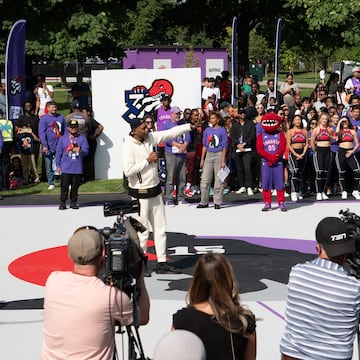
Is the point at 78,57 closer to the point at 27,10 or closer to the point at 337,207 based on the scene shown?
the point at 27,10

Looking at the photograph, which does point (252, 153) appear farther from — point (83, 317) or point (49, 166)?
point (83, 317)

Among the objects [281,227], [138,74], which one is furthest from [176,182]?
[138,74]

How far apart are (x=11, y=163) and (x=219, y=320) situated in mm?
13866

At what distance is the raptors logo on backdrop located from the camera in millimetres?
18406

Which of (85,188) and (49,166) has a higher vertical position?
(49,166)

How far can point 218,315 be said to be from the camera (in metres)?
4.70

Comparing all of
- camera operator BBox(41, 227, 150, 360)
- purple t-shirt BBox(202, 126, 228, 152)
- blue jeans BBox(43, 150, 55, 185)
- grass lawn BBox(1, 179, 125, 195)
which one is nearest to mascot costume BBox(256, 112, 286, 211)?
purple t-shirt BBox(202, 126, 228, 152)

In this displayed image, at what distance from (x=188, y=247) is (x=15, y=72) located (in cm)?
807

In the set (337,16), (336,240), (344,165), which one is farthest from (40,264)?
(337,16)

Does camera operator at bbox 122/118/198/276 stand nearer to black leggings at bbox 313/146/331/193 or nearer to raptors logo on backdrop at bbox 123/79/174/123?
black leggings at bbox 313/146/331/193

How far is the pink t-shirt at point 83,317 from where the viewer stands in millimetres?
5168

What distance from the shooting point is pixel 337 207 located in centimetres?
1548

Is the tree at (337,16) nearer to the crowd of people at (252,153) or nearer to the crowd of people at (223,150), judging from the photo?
the crowd of people at (223,150)

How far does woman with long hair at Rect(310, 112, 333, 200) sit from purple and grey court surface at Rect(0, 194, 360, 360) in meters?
0.45
